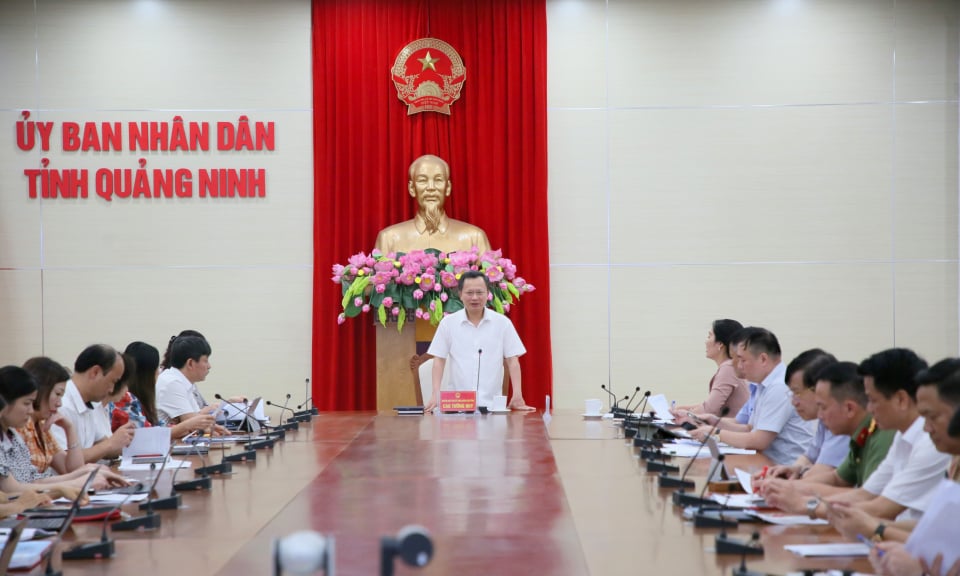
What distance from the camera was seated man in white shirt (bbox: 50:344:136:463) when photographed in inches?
159

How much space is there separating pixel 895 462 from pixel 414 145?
17.4 ft

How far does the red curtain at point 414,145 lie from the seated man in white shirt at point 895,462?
4.74m

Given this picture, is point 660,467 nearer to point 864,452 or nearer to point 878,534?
point 864,452

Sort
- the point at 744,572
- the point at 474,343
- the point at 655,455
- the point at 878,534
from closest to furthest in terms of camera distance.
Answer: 1. the point at 744,572
2. the point at 878,534
3. the point at 655,455
4. the point at 474,343

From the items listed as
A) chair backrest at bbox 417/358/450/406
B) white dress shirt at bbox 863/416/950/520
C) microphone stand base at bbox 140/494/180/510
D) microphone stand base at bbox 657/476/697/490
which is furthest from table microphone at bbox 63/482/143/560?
chair backrest at bbox 417/358/450/406

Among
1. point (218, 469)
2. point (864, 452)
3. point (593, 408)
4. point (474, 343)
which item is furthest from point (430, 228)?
point (864, 452)

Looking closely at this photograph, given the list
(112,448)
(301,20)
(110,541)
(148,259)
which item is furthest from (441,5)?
(110,541)

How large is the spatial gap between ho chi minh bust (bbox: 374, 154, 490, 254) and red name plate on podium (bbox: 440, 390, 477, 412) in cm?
199

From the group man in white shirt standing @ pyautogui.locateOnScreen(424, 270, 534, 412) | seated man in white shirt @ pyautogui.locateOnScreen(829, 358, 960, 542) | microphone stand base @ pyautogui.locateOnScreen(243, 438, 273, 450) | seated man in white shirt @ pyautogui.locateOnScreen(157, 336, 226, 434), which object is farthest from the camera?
man in white shirt standing @ pyautogui.locateOnScreen(424, 270, 534, 412)

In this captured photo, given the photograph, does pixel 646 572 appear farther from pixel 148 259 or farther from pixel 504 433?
pixel 148 259

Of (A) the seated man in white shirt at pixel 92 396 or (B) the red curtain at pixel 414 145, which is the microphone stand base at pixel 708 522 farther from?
(B) the red curtain at pixel 414 145

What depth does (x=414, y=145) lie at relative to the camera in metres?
7.61

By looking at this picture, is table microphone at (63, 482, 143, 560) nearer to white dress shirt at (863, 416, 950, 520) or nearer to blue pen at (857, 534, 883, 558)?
blue pen at (857, 534, 883, 558)

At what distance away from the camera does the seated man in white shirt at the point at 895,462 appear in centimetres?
262
